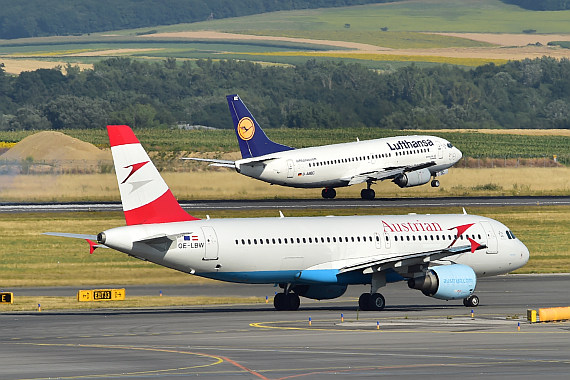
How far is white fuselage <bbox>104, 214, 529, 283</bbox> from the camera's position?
1725 inches

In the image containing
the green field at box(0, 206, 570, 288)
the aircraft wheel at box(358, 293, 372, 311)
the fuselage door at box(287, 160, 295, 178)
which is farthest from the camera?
the fuselage door at box(287, 160, 295, 178)

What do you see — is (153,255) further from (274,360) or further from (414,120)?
(414,120)

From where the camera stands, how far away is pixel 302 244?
46.3m

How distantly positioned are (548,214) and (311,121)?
2468 inches

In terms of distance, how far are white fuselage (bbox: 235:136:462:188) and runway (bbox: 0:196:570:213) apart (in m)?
1.95

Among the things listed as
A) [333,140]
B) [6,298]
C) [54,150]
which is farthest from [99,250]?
[333,140]

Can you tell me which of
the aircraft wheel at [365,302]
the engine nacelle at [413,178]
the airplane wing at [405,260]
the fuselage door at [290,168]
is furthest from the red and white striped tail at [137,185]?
the engine nacelle at [413,178]

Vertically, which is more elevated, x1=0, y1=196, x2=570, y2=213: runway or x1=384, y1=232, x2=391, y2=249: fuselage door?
x1=0, y1=196, x2=570, y2=213: runway

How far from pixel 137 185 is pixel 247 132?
49.2 metres

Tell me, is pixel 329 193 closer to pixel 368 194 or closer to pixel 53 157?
pixel 368 194

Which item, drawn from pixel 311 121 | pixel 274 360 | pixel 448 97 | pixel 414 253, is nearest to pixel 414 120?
pixel 311 121

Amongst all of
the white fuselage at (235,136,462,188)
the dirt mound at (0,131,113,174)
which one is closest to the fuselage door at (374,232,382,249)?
the white fuselage at (235,136,462,188)

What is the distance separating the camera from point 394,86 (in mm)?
162875

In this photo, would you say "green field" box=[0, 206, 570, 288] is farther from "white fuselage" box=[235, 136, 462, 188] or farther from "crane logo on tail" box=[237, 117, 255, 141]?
"crane logo on tail" box=[237, 117, 255, 141]
